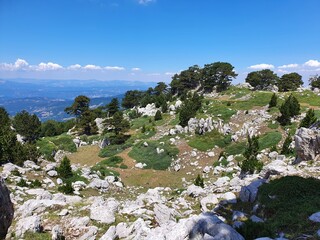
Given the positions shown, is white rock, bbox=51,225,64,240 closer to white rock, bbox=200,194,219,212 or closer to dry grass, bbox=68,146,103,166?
white rock, bbox=200,194,219,212

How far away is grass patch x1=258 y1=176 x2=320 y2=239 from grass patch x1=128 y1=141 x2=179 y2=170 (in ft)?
74.0

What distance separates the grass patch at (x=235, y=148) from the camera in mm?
36106

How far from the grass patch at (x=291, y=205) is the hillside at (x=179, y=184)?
0.15 ft

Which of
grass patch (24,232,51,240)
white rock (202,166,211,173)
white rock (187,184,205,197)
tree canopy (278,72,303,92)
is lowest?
white rock (202,166,211,173)

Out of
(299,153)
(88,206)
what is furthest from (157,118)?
(88,206)

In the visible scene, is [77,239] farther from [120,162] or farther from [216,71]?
[216,71]

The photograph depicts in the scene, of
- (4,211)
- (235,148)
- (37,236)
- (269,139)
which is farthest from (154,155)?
(4,211)

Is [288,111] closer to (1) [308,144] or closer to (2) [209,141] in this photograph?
(2) [209,141]

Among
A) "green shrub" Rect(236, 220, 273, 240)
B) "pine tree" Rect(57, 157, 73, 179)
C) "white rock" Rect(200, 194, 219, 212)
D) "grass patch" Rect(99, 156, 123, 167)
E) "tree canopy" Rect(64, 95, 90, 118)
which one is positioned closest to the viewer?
"green shrub" Rect(236, 220, 273, 240)

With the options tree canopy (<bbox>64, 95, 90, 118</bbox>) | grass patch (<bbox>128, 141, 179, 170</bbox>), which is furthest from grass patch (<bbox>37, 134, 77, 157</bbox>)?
tree canopy (<bbox>64, 95, 90, 118</bbox>)

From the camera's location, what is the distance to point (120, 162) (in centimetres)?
3928

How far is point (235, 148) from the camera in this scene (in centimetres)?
3722

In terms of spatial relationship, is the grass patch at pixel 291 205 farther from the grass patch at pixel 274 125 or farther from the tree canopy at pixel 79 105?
the tree canopy at pixel 79 105

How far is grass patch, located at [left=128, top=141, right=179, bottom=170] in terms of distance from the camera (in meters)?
37.3
